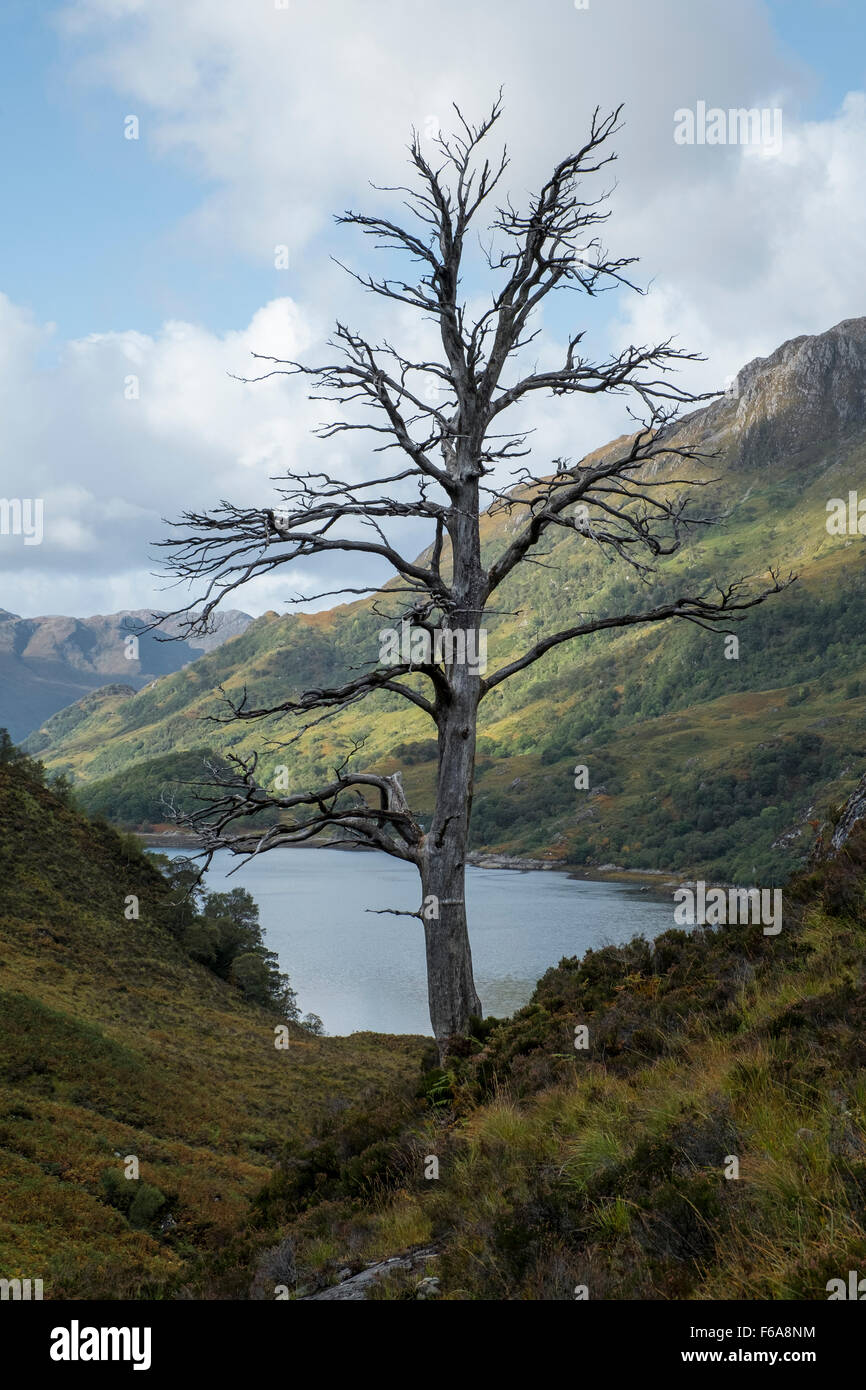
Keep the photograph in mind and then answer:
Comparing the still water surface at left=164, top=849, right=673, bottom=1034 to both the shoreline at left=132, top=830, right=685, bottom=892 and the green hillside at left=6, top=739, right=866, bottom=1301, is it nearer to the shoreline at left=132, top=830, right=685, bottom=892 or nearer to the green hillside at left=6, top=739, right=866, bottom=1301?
the shoreline at left=132, top=830, right=685, bottom=892

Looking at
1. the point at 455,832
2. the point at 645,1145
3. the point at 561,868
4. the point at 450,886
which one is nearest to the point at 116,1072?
the point at 450,886

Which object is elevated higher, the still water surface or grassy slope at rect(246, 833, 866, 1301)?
grassy slope at rect(246, 833, 866, 1301)

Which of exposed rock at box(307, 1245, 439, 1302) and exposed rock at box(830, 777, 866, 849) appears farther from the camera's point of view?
exposed rock at box(830, 777, 866, 849)

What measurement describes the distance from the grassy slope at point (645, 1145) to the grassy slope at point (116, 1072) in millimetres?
2494

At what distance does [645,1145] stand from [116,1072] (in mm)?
16009

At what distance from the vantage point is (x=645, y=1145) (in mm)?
5012

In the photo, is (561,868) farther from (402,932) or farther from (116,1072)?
(116,1072)

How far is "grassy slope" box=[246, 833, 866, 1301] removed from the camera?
403cm

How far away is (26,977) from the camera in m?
24.2

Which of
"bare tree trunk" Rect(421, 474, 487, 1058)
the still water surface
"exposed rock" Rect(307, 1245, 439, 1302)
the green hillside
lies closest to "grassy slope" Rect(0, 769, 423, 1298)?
the green hillside

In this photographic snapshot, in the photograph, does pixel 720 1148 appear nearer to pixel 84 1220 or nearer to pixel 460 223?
pixel 460 223

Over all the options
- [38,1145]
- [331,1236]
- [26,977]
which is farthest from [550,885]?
[331,1236]

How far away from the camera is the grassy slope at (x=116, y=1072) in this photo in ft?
36.4

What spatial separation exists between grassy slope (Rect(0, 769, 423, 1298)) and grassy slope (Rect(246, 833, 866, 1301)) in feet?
8.18
